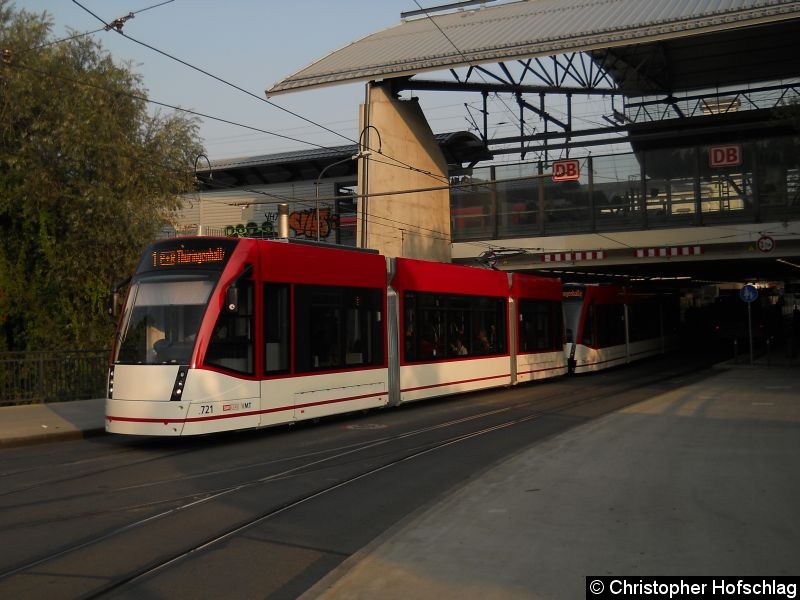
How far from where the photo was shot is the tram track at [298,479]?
683 cm

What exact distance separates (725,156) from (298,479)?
2697 centimetres

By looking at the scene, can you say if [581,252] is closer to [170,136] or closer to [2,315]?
[170,136]

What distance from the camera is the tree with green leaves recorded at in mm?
21031

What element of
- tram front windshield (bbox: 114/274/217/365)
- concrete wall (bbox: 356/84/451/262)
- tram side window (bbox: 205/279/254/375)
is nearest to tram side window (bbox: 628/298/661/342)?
concrete wall (bbox: 356/84/451/262)

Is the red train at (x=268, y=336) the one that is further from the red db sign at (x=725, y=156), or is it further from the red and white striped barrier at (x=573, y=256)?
the red db sign at (x=725, y=156)

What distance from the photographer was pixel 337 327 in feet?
51.5

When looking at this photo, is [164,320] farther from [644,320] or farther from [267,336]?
[644,320]

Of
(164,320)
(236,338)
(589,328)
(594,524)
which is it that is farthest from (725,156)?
(594,524)

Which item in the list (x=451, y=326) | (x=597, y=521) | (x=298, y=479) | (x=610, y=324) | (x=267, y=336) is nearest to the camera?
(x=597, y=521)

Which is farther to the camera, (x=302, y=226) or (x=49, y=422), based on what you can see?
(x=302, y=226)

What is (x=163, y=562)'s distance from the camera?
6.82 m

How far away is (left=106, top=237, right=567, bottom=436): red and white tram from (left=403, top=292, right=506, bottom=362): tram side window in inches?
2.1

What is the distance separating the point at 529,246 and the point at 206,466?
26674mm

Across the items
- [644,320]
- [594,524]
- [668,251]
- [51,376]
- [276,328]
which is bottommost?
[594,524]
